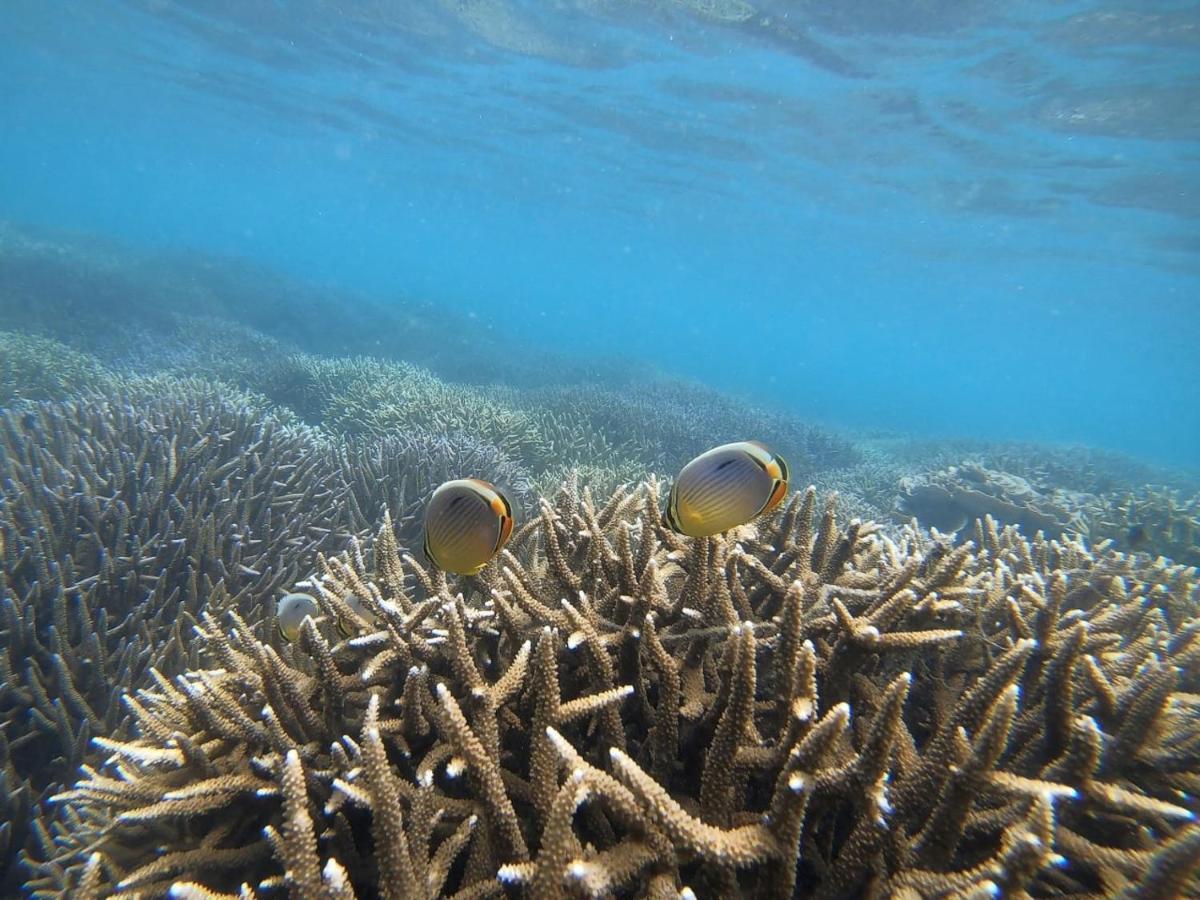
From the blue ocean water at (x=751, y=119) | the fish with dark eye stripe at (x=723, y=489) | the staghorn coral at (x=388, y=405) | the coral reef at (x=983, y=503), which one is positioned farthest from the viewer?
the blue ocean water at (x=751, y=119)

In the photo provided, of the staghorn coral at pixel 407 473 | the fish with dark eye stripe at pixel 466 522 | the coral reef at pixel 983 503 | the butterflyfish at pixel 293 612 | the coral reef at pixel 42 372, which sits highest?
the fish with dark eye stripe at pixel 466 522

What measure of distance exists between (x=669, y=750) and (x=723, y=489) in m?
0.86

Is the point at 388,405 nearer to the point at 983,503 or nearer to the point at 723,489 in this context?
the point at 723,489

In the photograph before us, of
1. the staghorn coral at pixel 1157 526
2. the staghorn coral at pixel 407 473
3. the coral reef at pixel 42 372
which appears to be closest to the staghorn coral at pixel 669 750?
the staghorn coral at pixel 407 473

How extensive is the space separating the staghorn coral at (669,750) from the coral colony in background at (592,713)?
0.4 inches

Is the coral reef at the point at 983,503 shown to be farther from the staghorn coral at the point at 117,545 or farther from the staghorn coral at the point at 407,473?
the staghorn coral at the point at 117,545

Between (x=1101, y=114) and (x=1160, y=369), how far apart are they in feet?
305

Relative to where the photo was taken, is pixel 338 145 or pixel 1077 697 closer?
pixel 1077 697

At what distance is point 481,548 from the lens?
2.18 metres

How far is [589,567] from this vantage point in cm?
289

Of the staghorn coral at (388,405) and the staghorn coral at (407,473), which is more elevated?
the staghorn coral at (407,473)

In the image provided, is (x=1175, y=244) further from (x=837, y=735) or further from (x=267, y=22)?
(x=267, y=22)

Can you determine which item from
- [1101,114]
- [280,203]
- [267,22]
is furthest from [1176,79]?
[280,203]

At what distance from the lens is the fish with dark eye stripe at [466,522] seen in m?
2.12
